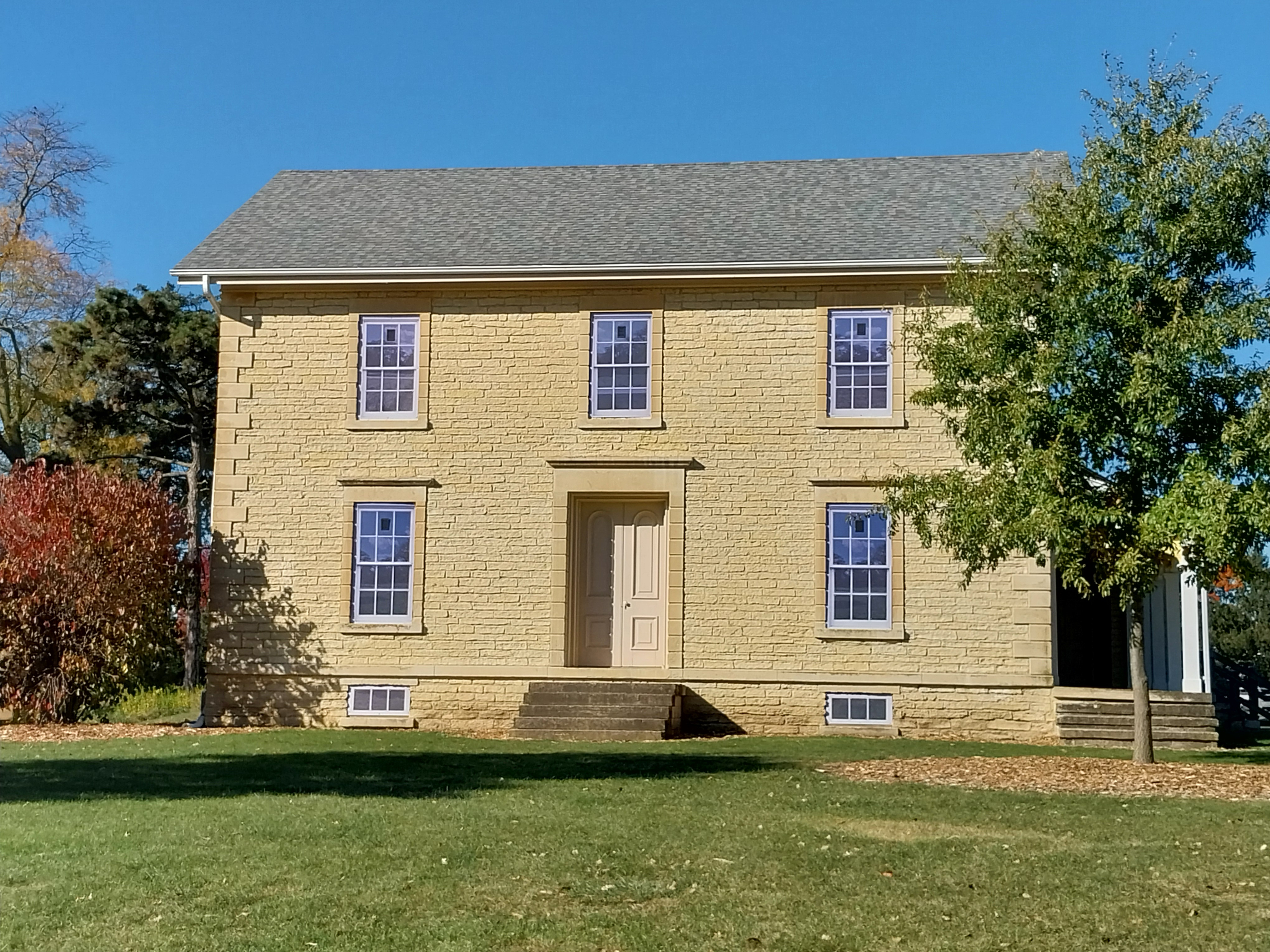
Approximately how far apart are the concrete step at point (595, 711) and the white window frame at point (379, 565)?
2266mm

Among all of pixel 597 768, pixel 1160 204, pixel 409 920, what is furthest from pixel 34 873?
pixel 1160 204


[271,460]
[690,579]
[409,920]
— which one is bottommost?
[409,920]

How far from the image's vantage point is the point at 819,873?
8.02 metres

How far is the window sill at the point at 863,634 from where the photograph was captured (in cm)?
1825

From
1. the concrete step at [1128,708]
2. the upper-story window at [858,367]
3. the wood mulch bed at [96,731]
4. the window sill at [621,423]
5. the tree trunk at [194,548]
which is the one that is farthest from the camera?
the tree trunk at [194,548]

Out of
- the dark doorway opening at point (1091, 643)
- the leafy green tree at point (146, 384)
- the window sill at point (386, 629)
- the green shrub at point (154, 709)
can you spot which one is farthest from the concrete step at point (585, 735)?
the leafy green tree at point (146, 384)

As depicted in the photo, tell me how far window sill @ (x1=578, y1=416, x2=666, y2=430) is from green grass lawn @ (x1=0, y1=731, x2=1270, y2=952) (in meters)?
6.78

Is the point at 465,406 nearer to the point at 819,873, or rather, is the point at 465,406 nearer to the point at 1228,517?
the point at 1228,517

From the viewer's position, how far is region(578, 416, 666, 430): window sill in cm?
1881

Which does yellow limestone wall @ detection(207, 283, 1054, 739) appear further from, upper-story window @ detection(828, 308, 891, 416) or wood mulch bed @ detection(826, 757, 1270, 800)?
wood mulch bed @ detection(826, 757, 1270, 800)

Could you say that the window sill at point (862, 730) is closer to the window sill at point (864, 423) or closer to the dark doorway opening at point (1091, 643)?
the window sill at point (864, 423)

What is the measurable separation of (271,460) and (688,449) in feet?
18.6

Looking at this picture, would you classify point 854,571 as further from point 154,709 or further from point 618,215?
point 154,709

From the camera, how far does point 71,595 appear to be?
1877 centimetres
